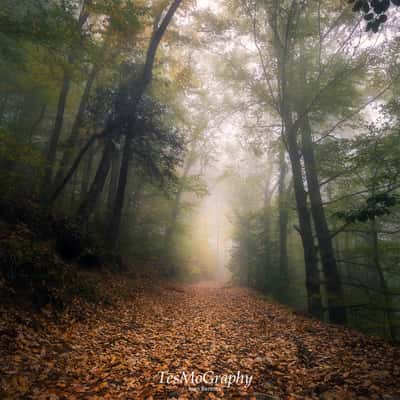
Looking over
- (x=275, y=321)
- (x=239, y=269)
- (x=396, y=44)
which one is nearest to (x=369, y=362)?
(x=275, y=321)

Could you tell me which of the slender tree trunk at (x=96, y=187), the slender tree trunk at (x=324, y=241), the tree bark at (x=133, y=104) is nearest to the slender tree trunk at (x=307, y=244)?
the slender tree trunk at (x=324, y=241)

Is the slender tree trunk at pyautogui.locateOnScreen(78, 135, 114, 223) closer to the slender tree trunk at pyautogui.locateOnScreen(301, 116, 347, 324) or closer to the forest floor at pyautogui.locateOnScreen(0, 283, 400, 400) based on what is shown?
the forest floor at pyautogui.locateOnScreen(0, 283, 400, 400)

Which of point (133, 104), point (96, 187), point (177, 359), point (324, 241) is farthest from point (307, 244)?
point (133, 104)

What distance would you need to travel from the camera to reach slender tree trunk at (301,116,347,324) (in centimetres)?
680

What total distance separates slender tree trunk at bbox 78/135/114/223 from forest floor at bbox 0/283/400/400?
17.0 ft

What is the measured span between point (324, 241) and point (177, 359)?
634 centimetres

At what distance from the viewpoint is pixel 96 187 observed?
10.1 metres

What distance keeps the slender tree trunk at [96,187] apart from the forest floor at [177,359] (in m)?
5.20

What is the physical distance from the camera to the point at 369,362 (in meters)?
3.45

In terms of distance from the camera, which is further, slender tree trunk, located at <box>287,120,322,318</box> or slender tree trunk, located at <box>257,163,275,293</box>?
slender tree trunk, located at <box>257,163,275,293</box>

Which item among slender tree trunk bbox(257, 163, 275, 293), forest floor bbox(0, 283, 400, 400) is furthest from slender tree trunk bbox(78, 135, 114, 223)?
slender tree trunk bbox(257, 163, 275, 293)

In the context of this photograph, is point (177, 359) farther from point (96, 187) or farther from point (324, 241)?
point (96, 187)

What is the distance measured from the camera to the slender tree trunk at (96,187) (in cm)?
973

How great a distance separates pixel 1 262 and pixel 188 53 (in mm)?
12000
